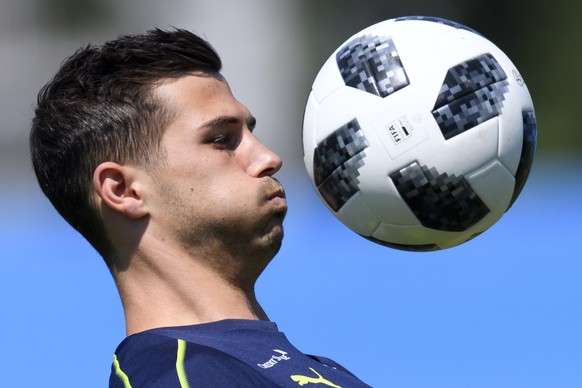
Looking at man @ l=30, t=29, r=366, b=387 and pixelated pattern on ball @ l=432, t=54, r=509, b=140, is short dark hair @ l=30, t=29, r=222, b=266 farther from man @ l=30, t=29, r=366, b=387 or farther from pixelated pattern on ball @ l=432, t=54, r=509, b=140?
pixelated pattern on ball @ l=432, t=54, r=509, b=140

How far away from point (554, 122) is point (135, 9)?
230 inches

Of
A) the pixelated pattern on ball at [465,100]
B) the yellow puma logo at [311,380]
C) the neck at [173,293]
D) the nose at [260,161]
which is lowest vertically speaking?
the yellow puma logo at [311,380]

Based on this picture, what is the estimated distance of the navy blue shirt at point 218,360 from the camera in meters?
3.05

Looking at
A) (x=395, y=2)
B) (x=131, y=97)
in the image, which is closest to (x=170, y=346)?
(x=131, y=97)

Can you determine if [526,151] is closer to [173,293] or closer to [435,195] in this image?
[435,195]

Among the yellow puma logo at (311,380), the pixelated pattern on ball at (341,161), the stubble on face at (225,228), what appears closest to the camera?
the yellow puma logo at (311,380)

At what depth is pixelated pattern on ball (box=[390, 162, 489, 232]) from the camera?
3516 millimetres

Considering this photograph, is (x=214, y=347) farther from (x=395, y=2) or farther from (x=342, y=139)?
(x=395, y=2)

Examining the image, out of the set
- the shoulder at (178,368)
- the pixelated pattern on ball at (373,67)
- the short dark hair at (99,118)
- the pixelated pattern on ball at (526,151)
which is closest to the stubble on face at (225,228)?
the short dark hair at (99,118)

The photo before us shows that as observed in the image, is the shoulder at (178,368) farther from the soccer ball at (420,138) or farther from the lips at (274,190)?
the soccer ball at (420,138)

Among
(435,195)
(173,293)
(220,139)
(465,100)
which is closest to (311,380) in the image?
(173,293)

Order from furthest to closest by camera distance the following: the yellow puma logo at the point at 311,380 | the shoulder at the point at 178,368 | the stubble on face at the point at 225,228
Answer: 1. the stubble on face at the point at 225,228
2. the yellow puma logo at the point at 311,380
3. the shoulder at the point at 178,368

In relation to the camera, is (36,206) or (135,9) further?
(135,9)

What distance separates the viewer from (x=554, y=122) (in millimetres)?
12859
